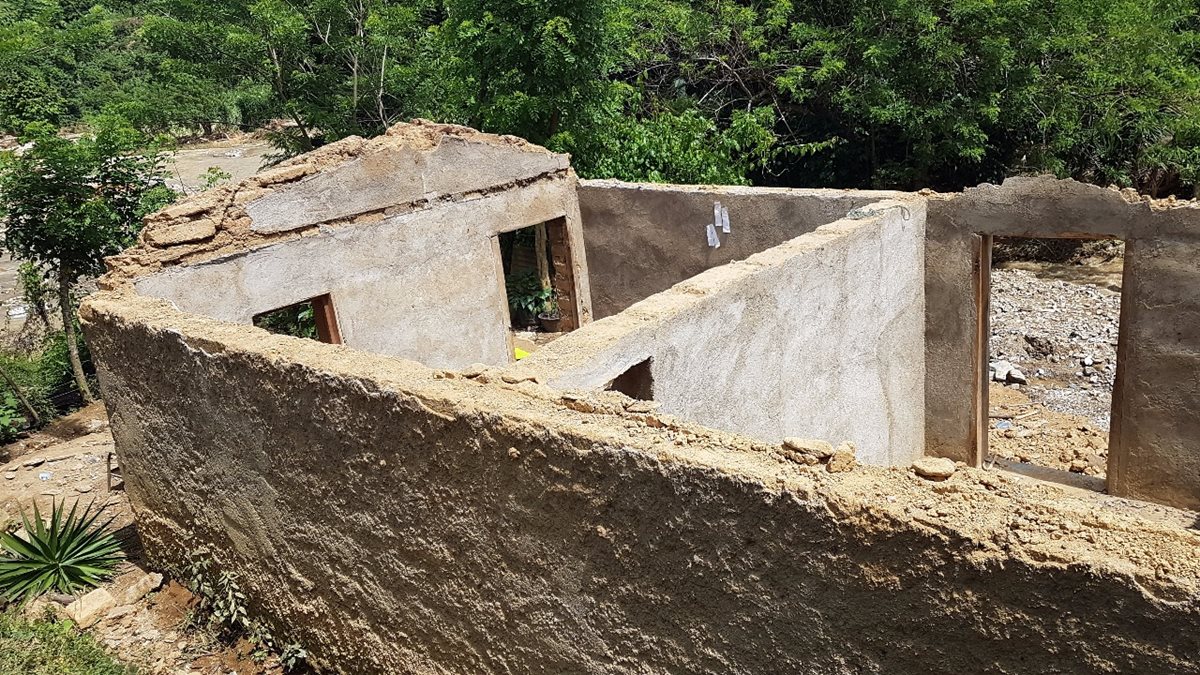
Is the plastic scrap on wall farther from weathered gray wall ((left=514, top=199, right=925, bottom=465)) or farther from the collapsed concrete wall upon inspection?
the collapsed concrete wall

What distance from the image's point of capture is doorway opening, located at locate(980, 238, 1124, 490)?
27.4 ft

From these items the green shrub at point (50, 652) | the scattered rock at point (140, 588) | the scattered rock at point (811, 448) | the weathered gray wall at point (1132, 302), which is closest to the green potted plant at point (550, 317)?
the weathered gray wall at point (1132, 302)

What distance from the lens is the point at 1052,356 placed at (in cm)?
1080

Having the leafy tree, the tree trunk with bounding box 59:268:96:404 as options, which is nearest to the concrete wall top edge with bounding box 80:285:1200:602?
the leafy tree

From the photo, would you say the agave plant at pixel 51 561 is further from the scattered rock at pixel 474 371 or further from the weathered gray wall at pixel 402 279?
the scattered rock at pixel 474 371

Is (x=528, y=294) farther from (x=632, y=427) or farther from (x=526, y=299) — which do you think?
(x=632, y=427)

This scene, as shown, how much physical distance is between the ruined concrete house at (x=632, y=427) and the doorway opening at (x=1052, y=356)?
0.86m

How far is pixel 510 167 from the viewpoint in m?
8.75

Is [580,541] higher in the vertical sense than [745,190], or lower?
lower

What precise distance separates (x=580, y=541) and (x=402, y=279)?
5170 millimetres

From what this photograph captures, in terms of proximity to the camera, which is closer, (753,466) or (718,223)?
(753,466)

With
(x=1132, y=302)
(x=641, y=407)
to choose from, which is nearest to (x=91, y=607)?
(x=641, y=407)

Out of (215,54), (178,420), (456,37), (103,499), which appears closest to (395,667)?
(178,420)

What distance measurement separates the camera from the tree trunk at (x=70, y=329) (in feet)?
30.8
